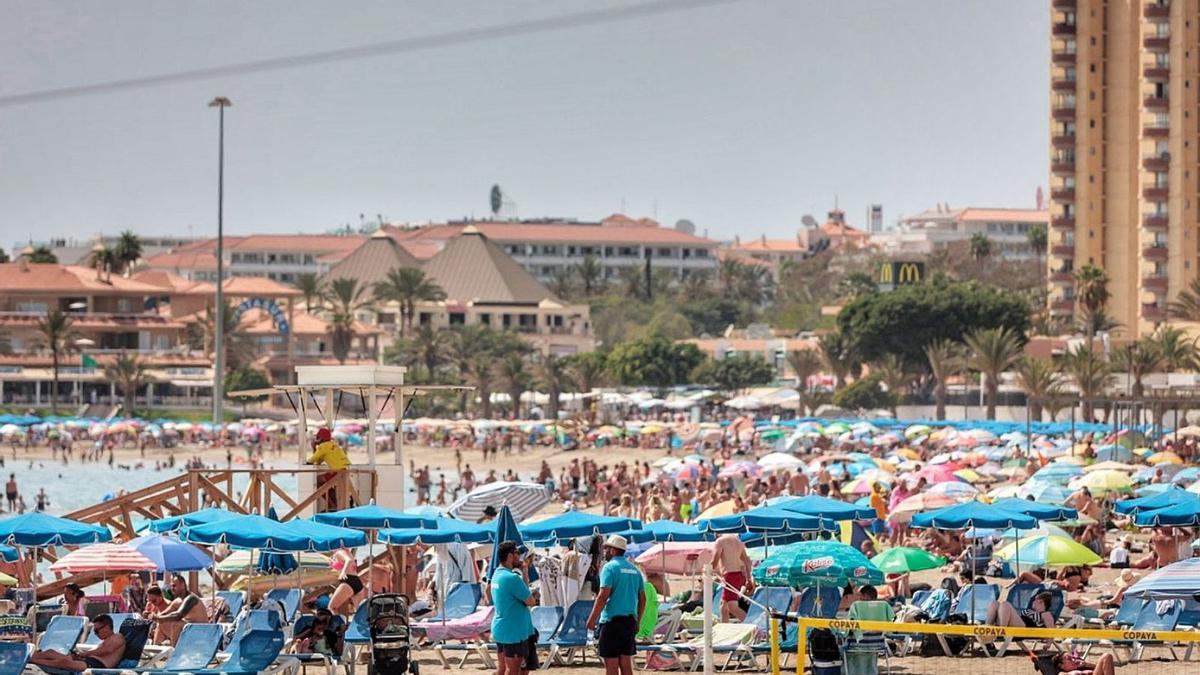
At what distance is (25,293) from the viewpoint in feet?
380

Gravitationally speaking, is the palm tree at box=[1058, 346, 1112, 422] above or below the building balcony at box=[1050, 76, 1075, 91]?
below

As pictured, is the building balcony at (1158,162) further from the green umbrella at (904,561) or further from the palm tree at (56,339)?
the green umbrella at (904,561)

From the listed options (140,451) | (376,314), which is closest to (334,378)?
(140,451)

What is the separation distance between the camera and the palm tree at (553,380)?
10338cm

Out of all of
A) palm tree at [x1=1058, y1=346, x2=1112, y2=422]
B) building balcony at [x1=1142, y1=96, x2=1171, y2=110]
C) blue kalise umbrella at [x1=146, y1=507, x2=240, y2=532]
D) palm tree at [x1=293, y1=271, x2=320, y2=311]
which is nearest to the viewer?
blue kalise umbrella at [x1=146, y1=507, x2=240, y2=532]

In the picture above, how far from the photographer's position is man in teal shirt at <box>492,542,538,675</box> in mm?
13953

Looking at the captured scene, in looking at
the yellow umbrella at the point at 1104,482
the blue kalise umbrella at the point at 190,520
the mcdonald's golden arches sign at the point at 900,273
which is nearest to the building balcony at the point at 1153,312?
the mcdonald's golden arches sign at the point at 900,273

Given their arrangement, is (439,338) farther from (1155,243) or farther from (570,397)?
(1155,243)

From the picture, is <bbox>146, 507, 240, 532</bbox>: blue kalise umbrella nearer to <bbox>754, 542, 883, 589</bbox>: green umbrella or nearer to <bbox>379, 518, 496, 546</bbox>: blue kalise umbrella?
<bbox>379, 518, 496, 546</bbox>: blue kalise umbrella

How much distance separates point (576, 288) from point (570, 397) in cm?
6624

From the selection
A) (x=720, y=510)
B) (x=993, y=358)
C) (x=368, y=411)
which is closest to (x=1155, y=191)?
(x=993, y=358)

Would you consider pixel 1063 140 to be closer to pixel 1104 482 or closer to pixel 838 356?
pixel 838 356

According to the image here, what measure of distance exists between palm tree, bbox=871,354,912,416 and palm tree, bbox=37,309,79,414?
43.4 m

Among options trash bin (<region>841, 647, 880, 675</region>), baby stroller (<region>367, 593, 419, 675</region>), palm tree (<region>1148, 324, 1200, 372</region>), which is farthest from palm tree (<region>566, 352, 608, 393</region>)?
baby stroller (<region>367, 593, 419, 675</region>)
